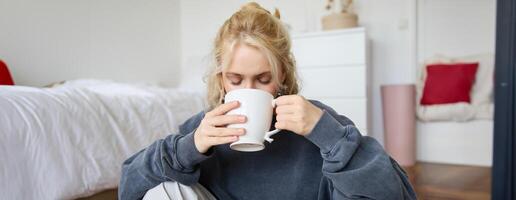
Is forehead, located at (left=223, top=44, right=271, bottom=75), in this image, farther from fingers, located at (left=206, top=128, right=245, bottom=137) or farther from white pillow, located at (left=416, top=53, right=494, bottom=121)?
white pillow, located at (left=416, top=53, right=494, bottom=121)

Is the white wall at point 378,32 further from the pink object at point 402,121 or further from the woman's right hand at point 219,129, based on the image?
the woman's right hand at point 219,129

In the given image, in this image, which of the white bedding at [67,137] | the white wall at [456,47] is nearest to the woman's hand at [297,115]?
the white bedding at [67,137]

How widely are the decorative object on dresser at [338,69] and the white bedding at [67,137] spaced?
1.33 metres

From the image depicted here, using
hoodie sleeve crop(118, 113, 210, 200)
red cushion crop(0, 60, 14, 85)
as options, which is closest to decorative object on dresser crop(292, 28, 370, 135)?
red cushion crop(0, 60, 14, 85)

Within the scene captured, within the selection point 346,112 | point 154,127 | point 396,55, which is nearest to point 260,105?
point 154,127

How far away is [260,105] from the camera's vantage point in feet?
1.87

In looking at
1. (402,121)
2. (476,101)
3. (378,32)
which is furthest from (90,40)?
(476,101)

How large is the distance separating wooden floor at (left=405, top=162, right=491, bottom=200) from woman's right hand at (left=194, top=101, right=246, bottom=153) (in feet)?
5.15

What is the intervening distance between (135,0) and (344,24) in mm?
1737

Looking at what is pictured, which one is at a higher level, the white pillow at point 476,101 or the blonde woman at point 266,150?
the blonde woman at point 266,150

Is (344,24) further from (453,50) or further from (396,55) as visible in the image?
(453,50)

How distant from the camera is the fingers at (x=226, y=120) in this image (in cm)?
56

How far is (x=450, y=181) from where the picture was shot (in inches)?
87.1

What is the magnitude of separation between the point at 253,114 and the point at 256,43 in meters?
0.17
